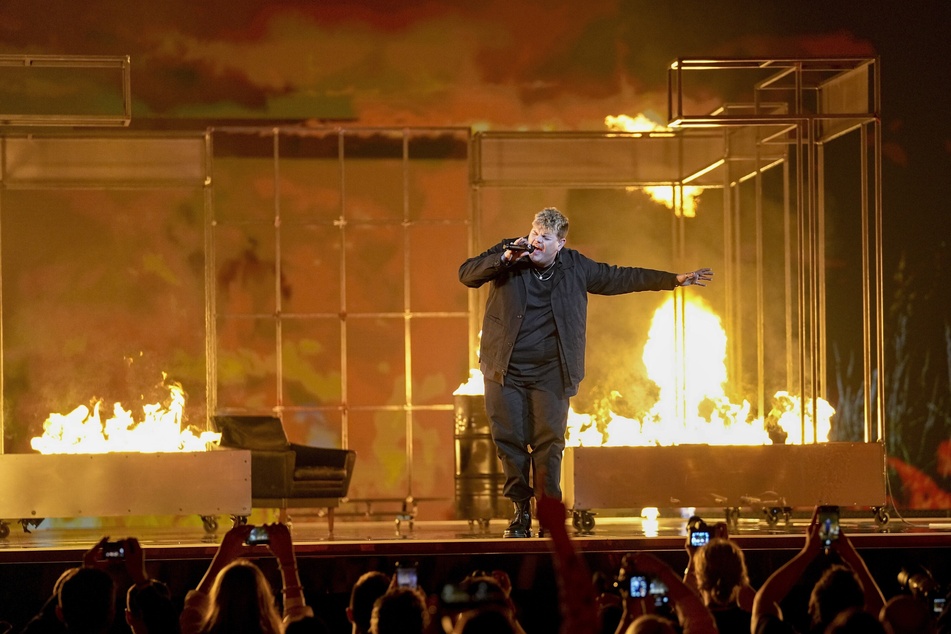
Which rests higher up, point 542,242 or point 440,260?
point 440,260

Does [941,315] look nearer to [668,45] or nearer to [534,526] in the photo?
[668,45]

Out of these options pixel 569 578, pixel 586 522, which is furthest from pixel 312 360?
pixel 569 578

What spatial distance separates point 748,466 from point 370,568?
2.79 m

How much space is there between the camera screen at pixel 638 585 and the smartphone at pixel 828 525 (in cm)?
79

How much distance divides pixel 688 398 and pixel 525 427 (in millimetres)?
4370

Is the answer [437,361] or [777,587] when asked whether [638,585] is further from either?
[437,361]

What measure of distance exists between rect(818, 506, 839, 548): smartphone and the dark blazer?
2184mm

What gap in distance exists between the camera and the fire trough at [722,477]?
24.6 feet

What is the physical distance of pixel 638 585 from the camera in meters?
3.78

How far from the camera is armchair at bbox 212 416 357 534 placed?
9125 mm

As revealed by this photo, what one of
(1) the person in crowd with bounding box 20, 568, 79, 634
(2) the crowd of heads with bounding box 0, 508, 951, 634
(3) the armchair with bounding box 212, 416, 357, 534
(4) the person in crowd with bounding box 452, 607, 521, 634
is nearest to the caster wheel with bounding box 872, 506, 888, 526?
(3) the armchair with bounding box 212, 416, 357, 534

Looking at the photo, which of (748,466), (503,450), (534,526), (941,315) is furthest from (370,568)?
(941,315)

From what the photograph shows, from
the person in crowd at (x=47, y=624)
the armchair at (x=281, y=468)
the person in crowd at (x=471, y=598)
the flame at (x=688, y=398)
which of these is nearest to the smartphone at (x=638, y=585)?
the person in crowd at (x=471, y=598)

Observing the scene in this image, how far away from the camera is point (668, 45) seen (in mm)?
10961
